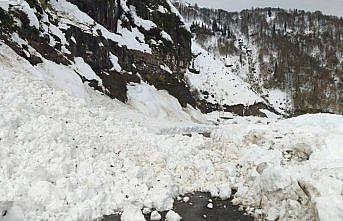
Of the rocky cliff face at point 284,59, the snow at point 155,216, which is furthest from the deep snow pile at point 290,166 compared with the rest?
the rocky cliff face at point 284,59

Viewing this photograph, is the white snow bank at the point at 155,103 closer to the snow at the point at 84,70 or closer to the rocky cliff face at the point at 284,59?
the snow at the point at 84,70

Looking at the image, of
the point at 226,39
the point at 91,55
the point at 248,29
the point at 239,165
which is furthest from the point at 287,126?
the point at 248,29

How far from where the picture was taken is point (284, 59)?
16212 cm

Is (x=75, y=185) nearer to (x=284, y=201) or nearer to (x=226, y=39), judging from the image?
(x=284, y=201)

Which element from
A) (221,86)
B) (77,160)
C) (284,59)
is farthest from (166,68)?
(284,59)


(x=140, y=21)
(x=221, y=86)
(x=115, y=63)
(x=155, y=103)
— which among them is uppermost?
(x=140, y=21)

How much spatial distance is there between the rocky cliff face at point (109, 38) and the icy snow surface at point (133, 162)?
4.37 meters

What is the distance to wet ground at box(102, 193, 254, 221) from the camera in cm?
1198

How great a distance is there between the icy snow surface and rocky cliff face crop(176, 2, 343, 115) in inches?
4131

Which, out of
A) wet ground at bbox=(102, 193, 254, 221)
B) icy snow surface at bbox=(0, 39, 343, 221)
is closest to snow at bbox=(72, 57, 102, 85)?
icy snow surface at bbox=(0, 39, 343, 221)

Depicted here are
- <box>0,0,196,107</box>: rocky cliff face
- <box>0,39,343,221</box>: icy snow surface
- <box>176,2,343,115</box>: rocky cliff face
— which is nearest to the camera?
<box>0,39,343,221</box>: icy snow surface

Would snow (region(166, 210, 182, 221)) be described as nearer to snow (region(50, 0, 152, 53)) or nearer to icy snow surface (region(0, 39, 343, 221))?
icy snow surface (region(0, 39, 343, 221))

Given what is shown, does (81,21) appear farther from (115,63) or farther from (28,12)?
(28,12)

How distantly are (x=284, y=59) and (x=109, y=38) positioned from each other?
Result: 452 feet
